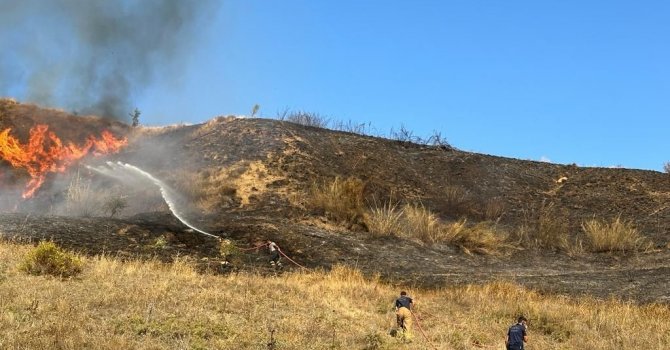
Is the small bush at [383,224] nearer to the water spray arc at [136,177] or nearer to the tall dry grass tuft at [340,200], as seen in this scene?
the tall dry grass tuft at [340,200]

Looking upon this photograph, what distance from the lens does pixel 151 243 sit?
49.8 ft

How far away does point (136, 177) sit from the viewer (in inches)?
974

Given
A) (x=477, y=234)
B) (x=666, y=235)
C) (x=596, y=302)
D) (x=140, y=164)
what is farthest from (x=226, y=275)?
(x=666, y=235)

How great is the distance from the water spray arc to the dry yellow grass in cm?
956

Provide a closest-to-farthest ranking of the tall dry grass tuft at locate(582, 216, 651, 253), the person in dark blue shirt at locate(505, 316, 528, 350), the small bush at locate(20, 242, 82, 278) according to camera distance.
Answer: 1. the person in dark blue shirt at locate(505, 316, 528, 350)
2. the small bush at locate(20, 242, 82, 278)
3. the tall dry grass tuft at locate(582, 216, 651, 253)

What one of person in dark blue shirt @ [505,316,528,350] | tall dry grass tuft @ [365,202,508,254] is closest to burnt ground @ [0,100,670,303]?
tall dry grass tuft @ [365,202,508,254]

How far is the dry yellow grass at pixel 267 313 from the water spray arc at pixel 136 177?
9.56m

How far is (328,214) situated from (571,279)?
896cm

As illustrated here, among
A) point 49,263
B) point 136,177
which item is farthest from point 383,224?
point 49,263

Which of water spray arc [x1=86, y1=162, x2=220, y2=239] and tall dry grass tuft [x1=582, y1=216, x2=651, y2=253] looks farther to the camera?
water spray arc [x1=86, y1=162, x2=220, y2=239]

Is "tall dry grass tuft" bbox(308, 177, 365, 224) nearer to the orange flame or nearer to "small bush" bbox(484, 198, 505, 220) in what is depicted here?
"small bush" bbox(484, 198, 505, 220)

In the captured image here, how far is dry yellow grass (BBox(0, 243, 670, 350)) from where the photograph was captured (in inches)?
297

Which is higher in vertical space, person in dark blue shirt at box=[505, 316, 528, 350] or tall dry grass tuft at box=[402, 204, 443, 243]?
tall dry grass tuft at box=[402, 204, 443, 243]

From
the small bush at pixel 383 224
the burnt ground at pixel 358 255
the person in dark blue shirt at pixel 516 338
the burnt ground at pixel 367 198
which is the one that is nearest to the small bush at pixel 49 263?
the burnt ground at pixel 358 255
